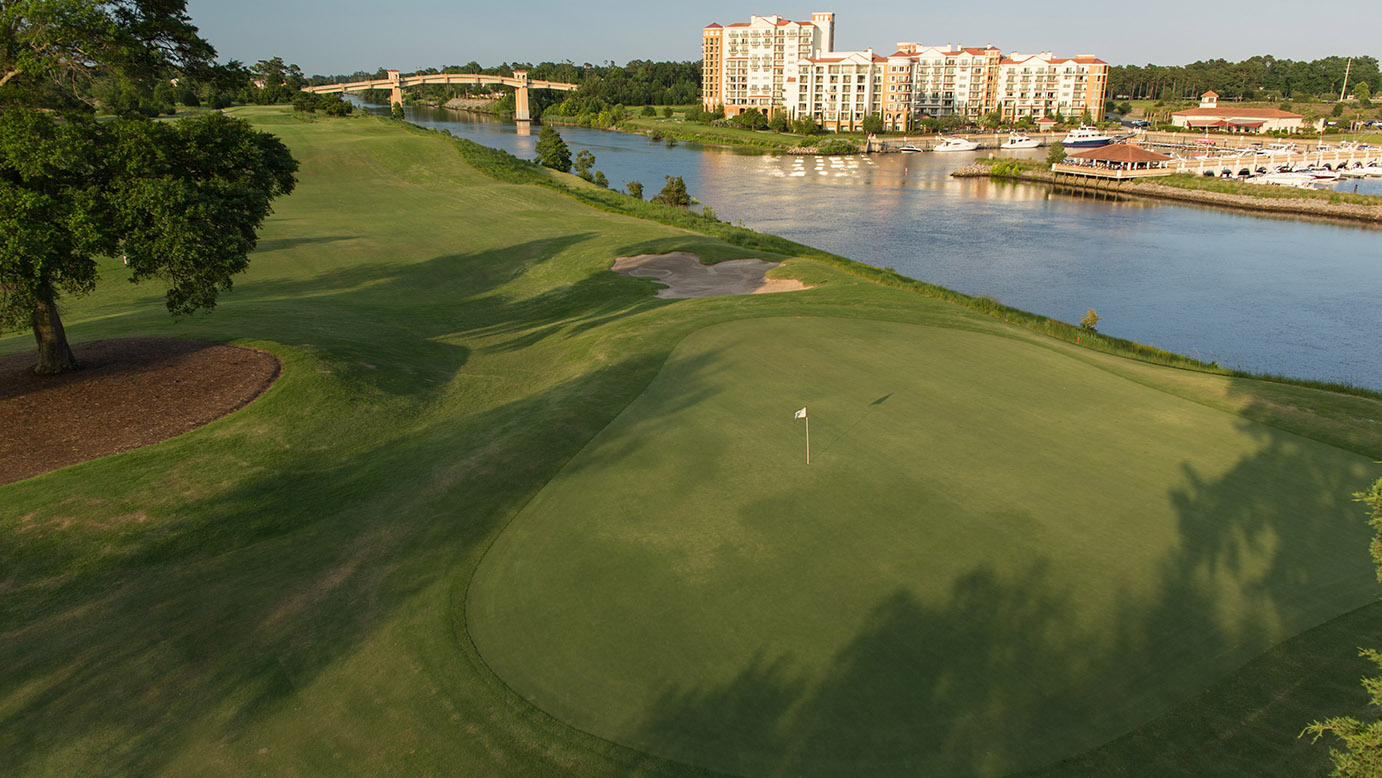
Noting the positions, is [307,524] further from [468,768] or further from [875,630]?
[875,630]

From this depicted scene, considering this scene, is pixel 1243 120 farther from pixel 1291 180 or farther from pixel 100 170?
pixel 100 170

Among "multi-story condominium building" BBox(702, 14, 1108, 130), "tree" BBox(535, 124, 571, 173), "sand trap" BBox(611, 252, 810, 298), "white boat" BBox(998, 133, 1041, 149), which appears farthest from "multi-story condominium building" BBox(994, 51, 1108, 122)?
"sand trap" BBox(611, 252, 810, 298)

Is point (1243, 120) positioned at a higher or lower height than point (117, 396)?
higher

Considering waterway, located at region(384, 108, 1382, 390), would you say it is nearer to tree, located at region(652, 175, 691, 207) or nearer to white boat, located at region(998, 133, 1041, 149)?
tree, located at region(652, 175, 691, 207)

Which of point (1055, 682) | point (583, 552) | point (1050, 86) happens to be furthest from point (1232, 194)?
point (1050, 86)

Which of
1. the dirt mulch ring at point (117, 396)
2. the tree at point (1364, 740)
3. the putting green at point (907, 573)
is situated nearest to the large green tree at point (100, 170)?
the dirt mulch ring at point (117, 396)

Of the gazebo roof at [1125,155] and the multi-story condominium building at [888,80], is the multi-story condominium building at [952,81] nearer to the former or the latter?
the multi-story condominium building at [888,80]

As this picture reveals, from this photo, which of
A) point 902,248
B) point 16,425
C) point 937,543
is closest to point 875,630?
point 937,543
